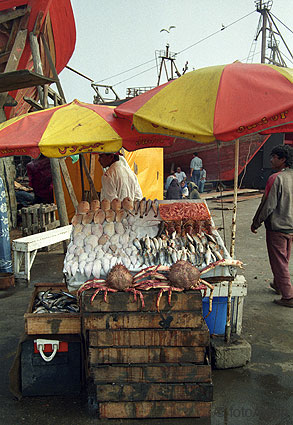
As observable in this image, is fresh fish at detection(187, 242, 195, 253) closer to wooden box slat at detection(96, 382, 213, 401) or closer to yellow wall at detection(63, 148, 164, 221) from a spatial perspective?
wooden box slat at detection(96, 382, 213, 401)

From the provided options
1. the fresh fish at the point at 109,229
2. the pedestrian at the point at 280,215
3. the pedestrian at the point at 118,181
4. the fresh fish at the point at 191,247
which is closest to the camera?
the fresh fish at the point at 191,247

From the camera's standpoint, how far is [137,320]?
3.02 metres

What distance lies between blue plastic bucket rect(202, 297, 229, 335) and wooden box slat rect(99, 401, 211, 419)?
3.68ft

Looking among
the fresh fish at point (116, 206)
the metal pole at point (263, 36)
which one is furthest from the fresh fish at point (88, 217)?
the metal pole at point (263, 36)

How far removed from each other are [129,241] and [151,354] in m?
1.52

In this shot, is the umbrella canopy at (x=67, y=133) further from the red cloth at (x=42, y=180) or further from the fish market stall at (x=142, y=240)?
the red cloth at (x=42, y=180)

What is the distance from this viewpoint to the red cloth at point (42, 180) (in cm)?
1151

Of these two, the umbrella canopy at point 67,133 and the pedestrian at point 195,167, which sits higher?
the umbrella canopy at point 67,133

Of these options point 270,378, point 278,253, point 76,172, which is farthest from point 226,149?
point 270,378

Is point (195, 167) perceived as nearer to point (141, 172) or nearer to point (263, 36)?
point (141, 172)

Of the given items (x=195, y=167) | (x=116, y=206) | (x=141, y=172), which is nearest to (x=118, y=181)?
(x=116, y=206)

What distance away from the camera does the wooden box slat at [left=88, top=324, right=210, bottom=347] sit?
3018 millimetres

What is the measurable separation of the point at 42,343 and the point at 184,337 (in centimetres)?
130

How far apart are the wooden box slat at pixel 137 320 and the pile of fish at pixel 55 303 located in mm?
741
